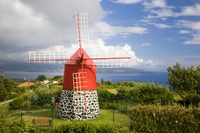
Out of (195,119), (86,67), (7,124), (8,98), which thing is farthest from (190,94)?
(8,98)

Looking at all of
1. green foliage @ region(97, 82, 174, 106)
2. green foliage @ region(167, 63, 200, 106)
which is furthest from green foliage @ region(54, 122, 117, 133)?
green foliage @ region(167, 63, 200, 106)


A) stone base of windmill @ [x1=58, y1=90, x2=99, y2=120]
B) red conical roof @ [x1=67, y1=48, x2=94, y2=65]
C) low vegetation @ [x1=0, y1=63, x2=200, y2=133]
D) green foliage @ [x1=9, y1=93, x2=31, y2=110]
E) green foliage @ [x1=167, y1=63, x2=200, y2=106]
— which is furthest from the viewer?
green foliage @ [x1=167, y1=63, x2=200, y2=106]

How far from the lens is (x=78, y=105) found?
2123cm

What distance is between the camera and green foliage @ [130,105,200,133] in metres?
18.0

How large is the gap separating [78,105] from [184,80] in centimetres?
1586

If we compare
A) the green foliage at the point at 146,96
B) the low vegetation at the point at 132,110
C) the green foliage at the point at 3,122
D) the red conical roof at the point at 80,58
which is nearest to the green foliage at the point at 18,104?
the low vegetation at the point at 132,110

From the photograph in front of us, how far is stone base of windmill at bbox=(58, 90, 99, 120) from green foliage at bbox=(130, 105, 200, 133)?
3.87 metres

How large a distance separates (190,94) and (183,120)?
1140 centimetres

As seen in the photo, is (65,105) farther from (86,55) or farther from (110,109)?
(110,109)

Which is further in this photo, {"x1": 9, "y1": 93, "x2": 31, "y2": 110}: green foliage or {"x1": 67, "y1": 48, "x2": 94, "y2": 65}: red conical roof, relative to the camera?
{"x1": 9, "y1": 93, "x2": 31, "y2": 110}: green foliage

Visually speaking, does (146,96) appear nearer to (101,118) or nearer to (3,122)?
(101,118)

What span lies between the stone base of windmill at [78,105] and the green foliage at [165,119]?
3869 millimetres

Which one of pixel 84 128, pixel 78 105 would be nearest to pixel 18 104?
pixel 78 105

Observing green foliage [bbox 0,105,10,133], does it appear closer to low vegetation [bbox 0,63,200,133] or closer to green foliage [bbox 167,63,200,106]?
low vegetation [bbox 0,63,200,133]
